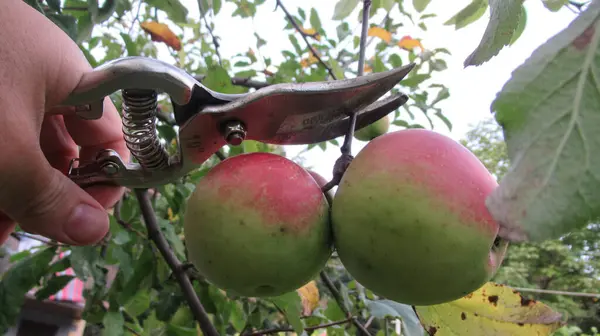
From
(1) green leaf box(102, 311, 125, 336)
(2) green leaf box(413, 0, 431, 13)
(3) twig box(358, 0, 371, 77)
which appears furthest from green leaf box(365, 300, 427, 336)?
(2) green leaf box(413, 0, 431, 13)

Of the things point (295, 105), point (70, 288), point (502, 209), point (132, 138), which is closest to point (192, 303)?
point (132, 138)

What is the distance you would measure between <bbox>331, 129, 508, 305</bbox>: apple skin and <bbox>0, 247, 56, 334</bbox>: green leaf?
1.24 m

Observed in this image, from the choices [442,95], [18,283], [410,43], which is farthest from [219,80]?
[410,43]

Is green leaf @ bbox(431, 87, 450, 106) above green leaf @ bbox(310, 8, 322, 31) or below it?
below

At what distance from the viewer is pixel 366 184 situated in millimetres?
764

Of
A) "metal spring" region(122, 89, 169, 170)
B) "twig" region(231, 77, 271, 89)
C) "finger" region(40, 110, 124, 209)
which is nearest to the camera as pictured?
"metal spring" region(122, 89, 169, 170)

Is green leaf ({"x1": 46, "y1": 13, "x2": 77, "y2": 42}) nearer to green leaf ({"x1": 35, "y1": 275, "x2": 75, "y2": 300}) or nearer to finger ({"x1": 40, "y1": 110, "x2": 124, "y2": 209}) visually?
finger ({"x1": 40, "y1": 110, "x2": 124, "y2": 209})

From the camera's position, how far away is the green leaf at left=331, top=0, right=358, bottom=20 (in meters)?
1.67

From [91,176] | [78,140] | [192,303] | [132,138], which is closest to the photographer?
[132,138]

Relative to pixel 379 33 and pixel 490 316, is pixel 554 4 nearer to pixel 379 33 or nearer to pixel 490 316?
pixel 490 316

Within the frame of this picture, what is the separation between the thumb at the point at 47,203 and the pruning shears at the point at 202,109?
114 millimetres

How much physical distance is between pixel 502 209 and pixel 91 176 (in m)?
0.80

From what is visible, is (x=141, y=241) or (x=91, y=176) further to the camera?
(x=141, y=241)

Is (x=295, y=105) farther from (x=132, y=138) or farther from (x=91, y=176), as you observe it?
(x=91, y=176)
